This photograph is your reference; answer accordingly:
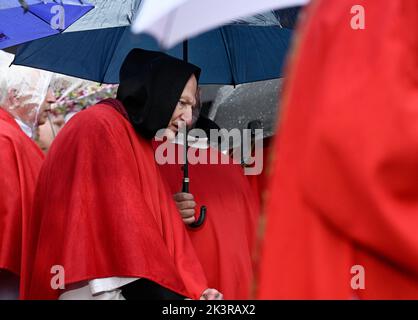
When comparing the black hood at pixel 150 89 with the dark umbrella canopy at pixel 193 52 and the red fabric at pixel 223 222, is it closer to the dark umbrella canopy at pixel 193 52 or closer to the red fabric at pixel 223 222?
the red fabric at pixel 223 222

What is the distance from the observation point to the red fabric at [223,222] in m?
4.46

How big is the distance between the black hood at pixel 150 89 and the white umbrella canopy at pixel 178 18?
1392mm

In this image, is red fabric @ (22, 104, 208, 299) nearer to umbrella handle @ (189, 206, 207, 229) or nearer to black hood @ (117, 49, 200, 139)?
black hood @ (117, 49, 200, 139)

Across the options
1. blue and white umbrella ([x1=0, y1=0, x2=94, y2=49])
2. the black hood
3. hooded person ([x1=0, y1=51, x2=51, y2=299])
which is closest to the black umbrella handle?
the black hood

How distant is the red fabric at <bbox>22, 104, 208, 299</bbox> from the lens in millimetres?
3830

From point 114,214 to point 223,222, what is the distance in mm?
872

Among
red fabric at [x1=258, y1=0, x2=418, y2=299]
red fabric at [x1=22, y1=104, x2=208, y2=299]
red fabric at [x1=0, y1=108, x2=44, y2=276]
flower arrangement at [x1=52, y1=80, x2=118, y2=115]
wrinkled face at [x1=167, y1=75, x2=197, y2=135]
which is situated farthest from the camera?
flower arrangement at [x1=52, y1=80, x2=118, y2=115]

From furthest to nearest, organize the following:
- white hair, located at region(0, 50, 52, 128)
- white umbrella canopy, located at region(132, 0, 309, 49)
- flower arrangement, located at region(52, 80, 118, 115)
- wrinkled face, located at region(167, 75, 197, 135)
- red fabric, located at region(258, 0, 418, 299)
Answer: flower arrangement, located at region(52, 80, 118, 115) < white hair, located at region(0, 50, 52, 128) < wrinkled face, located at region(167, 75, 197, 135) < white umbrella canopy, located at region(132, 0, 309, 49) < red fabric, located at region(258, 0, 418, 299)

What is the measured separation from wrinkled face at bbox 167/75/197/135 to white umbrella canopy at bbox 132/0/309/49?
148 centimetres

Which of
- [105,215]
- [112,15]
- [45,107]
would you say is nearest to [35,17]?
[112,15]

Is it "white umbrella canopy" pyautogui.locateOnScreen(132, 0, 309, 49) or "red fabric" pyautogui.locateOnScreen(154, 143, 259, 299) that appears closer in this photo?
"white umbrella canopy" pyautogui.locateOnScreen(132, 0, 309, 49)

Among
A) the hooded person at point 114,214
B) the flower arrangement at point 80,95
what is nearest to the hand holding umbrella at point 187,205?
the hooded person at point 114,214
